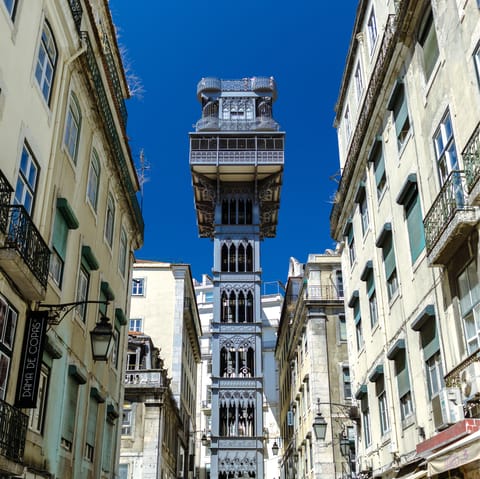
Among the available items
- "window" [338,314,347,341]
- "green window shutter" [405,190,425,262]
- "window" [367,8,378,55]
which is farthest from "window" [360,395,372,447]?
"window" [338,314,347,341]

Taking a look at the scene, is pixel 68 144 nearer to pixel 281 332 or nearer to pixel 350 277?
pixel 350 277

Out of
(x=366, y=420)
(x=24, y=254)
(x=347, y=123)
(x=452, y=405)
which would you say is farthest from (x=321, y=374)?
(x=24, y=254)

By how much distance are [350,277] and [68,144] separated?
37.5 ft

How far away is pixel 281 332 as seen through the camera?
55656 mm

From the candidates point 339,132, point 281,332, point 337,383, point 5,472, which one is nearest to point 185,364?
point 281,332

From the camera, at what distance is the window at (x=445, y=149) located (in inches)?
489

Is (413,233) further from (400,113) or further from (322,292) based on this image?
(322,292)

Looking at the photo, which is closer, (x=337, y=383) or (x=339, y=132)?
(x=339, y=132)

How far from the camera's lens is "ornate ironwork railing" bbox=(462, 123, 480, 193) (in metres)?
9.68

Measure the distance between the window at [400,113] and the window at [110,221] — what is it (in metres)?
9.05

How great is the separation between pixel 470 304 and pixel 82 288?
9914mm

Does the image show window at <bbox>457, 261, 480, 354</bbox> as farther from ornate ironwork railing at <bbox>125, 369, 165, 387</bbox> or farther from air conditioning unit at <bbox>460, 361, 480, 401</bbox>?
ornate ironwork railing at <bbox>125, 369, 165, 387</bbox>

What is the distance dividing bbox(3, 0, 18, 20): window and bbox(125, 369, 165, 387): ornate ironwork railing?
2558 cm

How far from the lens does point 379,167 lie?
61.0ft
